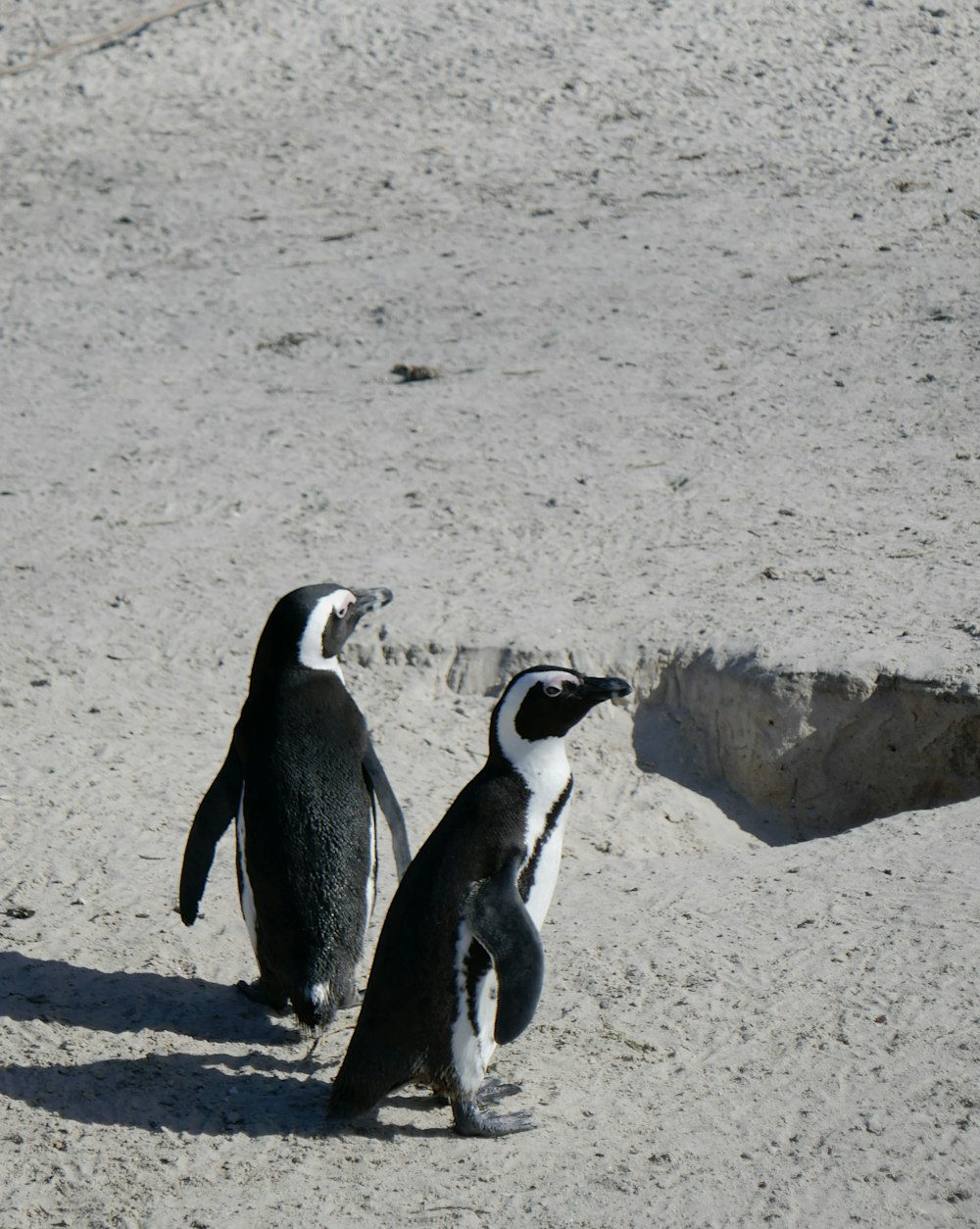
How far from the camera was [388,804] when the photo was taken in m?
3.46

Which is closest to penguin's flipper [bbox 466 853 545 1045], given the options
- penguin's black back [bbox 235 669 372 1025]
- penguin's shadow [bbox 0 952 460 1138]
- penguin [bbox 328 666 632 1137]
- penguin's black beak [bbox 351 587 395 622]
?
penguin [bbox 328 666 632 1137]

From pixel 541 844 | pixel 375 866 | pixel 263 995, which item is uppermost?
pixel 541 844

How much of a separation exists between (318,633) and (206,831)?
51 cm

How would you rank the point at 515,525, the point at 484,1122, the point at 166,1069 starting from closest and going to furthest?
the point at 484,1122 → the point at 166,1069 → the point at 515,525

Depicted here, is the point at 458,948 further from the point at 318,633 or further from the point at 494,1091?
the point at 318,633

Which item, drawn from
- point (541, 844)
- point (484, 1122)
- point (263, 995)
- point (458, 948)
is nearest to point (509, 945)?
point (458, 948)

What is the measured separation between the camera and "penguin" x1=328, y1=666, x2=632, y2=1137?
288 cm

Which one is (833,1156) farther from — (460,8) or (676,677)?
Answer: (460,8)

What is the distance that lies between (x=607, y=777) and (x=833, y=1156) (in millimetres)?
1841

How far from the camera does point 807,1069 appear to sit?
300 centimetres

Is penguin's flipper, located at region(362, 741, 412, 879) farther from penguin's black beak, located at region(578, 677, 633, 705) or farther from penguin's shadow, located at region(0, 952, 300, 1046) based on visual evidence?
penguin's black beak, located at region(578, 677, 633, 705)

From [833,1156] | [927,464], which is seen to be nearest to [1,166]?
[927,464]

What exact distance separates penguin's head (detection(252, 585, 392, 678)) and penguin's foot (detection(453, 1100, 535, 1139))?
3.50ft

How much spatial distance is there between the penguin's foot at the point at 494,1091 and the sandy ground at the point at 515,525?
1.9 inches
